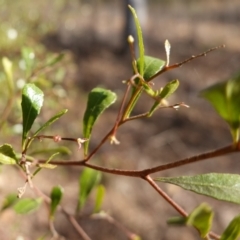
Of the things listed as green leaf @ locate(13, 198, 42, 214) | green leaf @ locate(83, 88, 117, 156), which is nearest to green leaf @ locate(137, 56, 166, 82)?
green leaf @ locate(83, 88, 117, 156)

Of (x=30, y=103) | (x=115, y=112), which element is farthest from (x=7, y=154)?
(x=115, y=112)

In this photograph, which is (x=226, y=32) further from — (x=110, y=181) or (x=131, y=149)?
(x=110, y=181)

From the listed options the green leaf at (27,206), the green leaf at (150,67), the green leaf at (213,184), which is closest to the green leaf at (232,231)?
the green leaf at (213,184)

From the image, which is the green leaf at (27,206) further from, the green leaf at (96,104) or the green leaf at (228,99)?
the green leaf at (228,99)

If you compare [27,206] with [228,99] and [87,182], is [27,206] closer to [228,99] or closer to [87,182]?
[87,182]

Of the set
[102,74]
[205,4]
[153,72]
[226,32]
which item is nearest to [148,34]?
[226,32]
